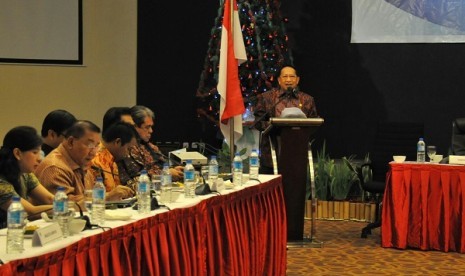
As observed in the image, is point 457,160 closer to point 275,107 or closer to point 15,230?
point 275,107

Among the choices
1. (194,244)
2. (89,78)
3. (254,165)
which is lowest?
(194,244)

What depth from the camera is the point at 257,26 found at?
9.24m

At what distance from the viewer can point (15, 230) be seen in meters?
2.60

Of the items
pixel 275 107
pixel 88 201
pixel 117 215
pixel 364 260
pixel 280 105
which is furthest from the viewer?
pixel 280 105

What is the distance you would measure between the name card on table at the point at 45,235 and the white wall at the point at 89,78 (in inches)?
279

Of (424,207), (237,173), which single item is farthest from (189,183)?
(424,207)

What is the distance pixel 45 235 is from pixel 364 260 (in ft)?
13.2

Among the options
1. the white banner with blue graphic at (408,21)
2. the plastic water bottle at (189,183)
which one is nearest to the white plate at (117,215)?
the plastic water bottle at (189,183)

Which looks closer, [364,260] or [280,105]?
[364,260]

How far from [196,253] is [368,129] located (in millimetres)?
6195

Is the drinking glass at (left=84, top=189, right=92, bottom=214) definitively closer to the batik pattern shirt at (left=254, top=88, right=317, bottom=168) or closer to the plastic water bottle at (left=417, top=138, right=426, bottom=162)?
the plastic water bottle at (left=417, top=138, right=426, bottom=162)

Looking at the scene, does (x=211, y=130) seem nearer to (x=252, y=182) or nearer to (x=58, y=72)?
(x=58, y=72)

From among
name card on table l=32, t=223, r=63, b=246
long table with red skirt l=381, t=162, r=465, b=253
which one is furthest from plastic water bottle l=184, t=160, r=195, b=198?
long table with red skirt l=381, t=162, r=465, b=253

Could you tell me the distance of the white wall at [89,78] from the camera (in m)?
9.66
